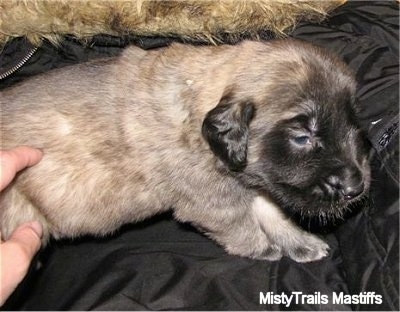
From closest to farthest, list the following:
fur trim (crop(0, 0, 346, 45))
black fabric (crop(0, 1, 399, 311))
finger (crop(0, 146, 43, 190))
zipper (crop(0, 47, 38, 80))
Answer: finger (crop(0, 146, 43, 190))
black fabric (crop(0, 1, 399, 311))
fur trim (crop(0, 0, 346, 45))
zipper (crop(0, 47, 38, 80))

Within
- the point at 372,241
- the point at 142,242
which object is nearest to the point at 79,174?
the point at 142,242

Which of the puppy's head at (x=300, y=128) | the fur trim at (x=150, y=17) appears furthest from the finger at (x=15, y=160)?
the puppy's head at (x=300, y=128)

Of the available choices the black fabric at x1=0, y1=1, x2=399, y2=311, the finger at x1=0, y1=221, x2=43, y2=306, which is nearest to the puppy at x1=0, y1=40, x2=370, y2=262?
the black fabric at x1=0, y1=1, x2=399, y2=311

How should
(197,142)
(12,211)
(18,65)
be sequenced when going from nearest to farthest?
(197,142)
(12,211)
(18,65)

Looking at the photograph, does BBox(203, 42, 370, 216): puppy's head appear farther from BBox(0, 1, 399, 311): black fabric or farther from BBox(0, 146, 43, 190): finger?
BBox(0, 146, 43, 190): finger

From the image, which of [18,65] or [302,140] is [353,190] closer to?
[302,140]

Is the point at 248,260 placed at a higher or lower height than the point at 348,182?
lower

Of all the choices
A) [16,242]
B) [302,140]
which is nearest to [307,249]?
[302,140]
